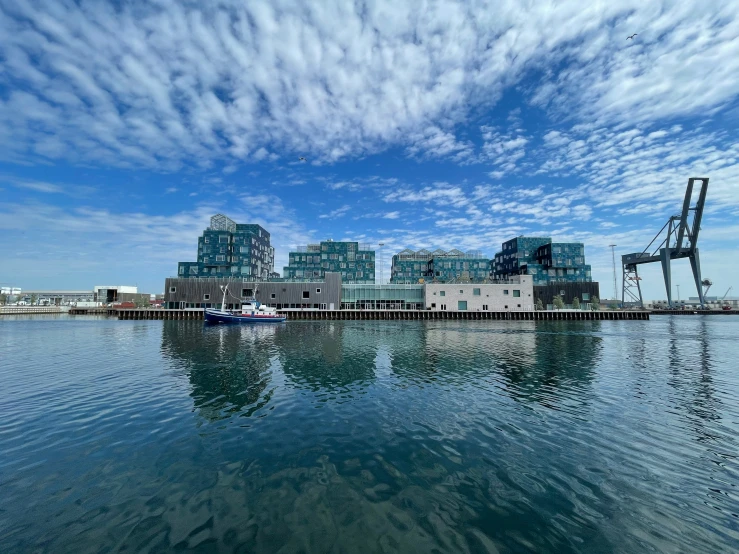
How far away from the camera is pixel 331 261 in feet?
459

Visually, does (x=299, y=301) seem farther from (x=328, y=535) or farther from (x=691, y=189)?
(x=691, y=189)

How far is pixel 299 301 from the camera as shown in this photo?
9431 centimetres

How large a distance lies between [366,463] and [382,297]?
305ft

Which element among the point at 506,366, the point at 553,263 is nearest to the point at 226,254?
the point at 506,366

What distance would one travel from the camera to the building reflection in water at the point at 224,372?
15343 mm

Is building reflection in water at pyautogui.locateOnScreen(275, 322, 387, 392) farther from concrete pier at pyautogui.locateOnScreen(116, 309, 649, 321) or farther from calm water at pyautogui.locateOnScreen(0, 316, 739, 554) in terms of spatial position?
concrete pier at pyautogui.locateOnScreen(116, 309, 649, 321)

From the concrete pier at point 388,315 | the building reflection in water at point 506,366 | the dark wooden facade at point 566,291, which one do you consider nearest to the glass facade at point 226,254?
the concrete pier at point 388,315

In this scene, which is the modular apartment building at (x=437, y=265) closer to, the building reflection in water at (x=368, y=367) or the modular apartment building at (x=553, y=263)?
the modular apartment building at (x=553, y=263)

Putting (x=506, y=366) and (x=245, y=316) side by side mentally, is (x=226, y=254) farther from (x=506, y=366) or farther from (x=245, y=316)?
(x=506, y=366)

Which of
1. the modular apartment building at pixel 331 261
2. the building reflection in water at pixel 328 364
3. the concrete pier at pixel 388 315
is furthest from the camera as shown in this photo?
the modular apartment building at pixel 331 261

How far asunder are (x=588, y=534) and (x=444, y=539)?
9.88 ft

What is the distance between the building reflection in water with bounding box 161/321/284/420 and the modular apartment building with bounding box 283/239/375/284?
10303 cm

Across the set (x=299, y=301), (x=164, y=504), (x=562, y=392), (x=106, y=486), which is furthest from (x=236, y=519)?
(x=299, y=301)

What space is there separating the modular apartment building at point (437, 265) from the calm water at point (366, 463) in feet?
370
